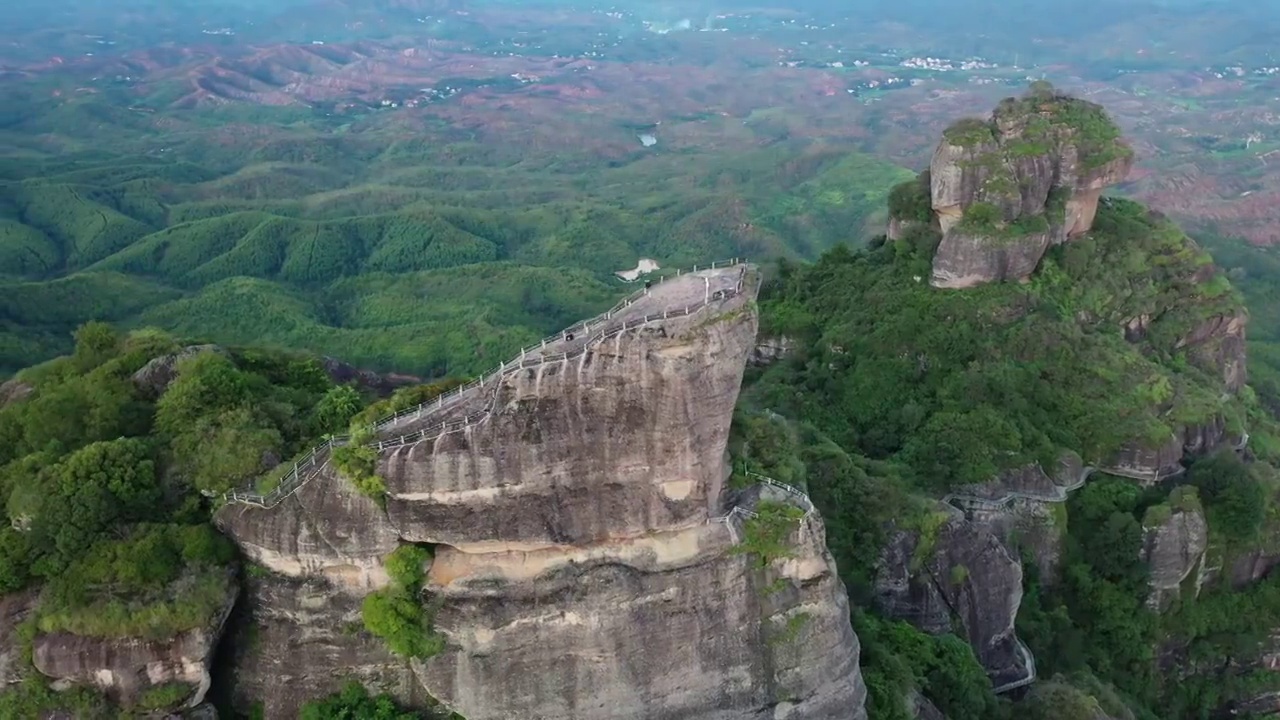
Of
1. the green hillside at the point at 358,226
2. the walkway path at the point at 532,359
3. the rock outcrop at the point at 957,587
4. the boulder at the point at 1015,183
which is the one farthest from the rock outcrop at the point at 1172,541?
the green hillside at the point at 358,226

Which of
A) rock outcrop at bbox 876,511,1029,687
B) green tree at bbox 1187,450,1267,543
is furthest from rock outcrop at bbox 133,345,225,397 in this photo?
green tree at bbox 1187,450,1267,543

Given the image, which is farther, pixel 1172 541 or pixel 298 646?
pixel 1172 541

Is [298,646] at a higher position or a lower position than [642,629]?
lower

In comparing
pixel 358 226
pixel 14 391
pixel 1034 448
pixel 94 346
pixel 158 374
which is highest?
pixel 158 374

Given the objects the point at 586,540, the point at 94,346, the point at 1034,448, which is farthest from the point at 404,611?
the point at 1034,448

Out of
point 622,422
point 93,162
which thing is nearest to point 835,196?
point 93,162

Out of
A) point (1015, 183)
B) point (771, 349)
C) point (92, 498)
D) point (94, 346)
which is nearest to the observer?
point (92, 498)

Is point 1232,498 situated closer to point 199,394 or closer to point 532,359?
point 532,359
